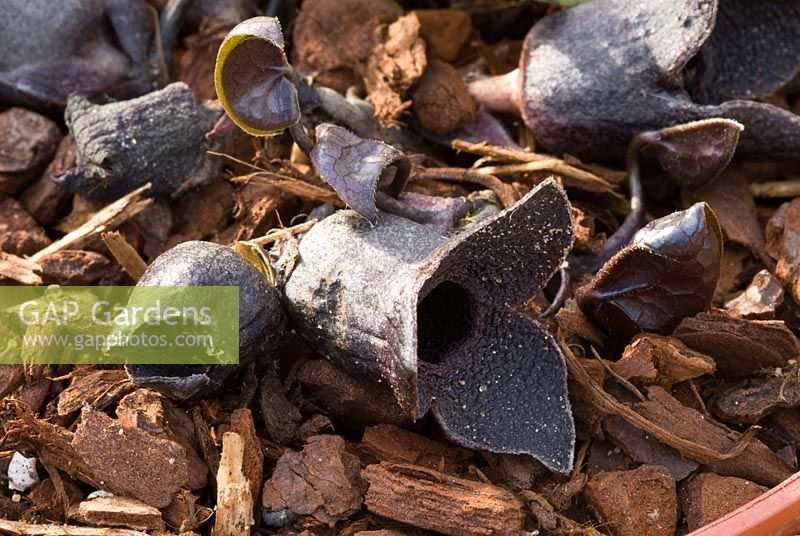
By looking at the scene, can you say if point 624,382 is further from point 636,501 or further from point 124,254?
point 124,254

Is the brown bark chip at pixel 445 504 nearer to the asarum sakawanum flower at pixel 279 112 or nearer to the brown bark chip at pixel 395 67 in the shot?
the asarum sakawanum flower at pixel 279 112

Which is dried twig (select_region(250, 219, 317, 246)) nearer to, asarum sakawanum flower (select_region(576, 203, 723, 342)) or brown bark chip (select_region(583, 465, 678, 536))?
asarum sakawanum flower (select_region(576, 203, 723, 342))

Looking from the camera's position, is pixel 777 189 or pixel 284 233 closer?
pixel 284 233

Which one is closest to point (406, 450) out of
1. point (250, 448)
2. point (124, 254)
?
point (250, 448)

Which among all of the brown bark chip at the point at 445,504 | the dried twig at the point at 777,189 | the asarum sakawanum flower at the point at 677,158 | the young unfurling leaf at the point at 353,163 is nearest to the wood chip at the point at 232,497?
the brown bark chip at the point at 445,504

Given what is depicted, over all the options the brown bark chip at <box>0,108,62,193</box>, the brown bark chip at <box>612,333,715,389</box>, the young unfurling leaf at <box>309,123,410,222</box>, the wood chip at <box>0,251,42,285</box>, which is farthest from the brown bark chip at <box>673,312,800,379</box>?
the brown bark chip at <box>0,108,62,193</box>

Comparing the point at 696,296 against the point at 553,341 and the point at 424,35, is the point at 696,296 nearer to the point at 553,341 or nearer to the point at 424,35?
the point at 553,341

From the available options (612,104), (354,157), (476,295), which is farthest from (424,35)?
(476,295)
